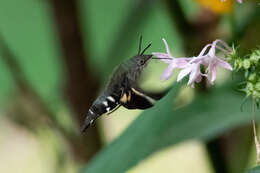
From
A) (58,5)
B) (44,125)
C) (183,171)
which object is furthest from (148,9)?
(183,171)

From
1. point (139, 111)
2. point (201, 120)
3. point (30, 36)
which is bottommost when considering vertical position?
point (30, 36)

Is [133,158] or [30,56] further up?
[133,158]

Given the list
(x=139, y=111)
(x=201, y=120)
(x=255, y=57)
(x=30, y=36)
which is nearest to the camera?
(x=255, y=57)

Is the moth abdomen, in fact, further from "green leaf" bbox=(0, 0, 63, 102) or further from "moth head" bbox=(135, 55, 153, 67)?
"green leaf" bbox=(0, 0, 63, 102)

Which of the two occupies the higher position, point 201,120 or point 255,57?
point 255,57

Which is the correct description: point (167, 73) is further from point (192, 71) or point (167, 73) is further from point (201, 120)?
point (201, 120)

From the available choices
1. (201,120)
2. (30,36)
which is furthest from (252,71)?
(30,36)

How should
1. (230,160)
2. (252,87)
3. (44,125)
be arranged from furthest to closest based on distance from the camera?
(44,125), (230,160), (252,87)

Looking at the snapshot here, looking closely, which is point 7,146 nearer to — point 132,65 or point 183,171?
point 183,171

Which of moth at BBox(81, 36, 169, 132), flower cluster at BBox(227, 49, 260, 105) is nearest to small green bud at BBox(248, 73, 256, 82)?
flower cluster at BBox(227, 49, 260, 105)
